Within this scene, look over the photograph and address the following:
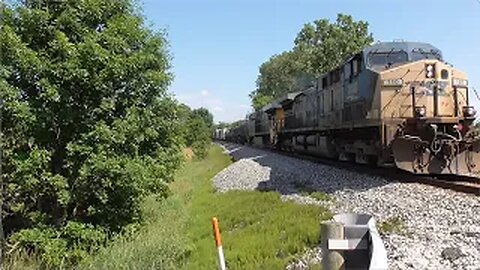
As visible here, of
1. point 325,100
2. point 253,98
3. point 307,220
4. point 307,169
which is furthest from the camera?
point 253,98

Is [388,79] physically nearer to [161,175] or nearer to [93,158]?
[161,175]

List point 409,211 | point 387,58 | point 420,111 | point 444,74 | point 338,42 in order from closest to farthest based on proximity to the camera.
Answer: point 409,211
point 420,111
point 444,74
point 387,58
point 338,42

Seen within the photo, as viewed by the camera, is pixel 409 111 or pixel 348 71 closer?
pixel 409 111

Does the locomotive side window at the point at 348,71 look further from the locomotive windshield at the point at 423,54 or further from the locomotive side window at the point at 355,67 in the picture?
the locomotive windshield at the point at 423,54

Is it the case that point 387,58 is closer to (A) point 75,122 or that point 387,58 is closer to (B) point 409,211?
(B) point 409,211

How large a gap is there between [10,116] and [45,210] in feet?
7.39

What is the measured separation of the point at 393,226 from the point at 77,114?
246 inches

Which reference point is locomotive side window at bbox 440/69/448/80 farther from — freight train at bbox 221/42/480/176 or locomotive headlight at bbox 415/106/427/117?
locomotive headlight at bbox 415/106/427/117

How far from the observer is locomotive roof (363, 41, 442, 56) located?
15055 mm

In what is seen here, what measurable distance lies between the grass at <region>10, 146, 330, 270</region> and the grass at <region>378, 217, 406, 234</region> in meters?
0.95

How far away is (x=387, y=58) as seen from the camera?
15.0 m

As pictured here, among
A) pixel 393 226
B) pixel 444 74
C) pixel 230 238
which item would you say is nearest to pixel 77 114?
pixel 230 238

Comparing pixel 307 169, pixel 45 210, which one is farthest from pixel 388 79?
pixel 45 210

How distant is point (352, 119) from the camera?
15.5 meters
